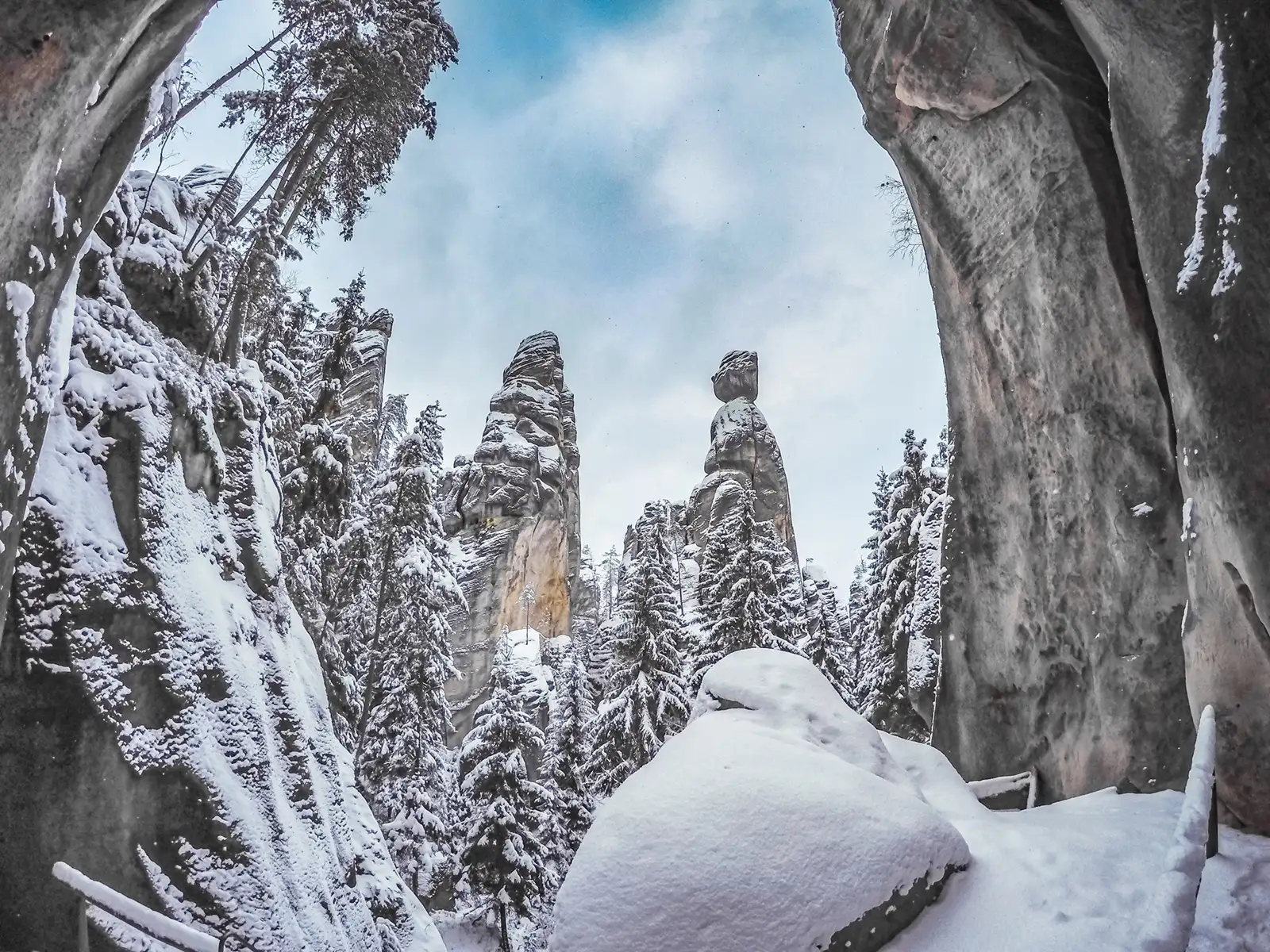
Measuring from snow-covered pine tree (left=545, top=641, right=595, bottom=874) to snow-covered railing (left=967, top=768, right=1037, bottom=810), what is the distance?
615 inches

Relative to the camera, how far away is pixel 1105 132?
6.71 meters

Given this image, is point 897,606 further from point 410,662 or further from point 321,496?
point 321,496

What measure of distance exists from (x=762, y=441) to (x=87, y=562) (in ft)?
197

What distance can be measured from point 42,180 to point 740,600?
18587mm

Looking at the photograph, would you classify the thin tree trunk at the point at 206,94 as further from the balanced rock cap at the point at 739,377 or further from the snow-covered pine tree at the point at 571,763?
the balanced rock cap at the point at 739,377

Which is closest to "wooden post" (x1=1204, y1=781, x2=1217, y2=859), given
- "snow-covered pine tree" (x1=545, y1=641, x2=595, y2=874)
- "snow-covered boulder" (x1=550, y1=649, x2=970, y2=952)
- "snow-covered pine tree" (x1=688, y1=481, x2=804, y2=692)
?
"snow-covered boulder" (x1=550, y1=649, x2=970, y2=952)

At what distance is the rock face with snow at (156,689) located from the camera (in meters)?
6.13

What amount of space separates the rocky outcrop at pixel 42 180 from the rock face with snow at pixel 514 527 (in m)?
39.8

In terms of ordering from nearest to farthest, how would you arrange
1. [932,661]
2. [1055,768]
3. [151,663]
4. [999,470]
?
[1055,768] → [151,663] → [999,470] → [932,661]

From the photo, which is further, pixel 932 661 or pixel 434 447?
pixel 434 447

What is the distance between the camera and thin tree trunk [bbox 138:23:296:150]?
8094 millimetres

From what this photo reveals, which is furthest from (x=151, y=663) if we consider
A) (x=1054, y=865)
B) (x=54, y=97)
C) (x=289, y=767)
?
(x=1054, y=865)

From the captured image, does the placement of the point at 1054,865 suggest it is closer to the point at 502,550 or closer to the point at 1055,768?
the point at 1055,768

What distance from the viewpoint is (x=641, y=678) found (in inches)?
771
